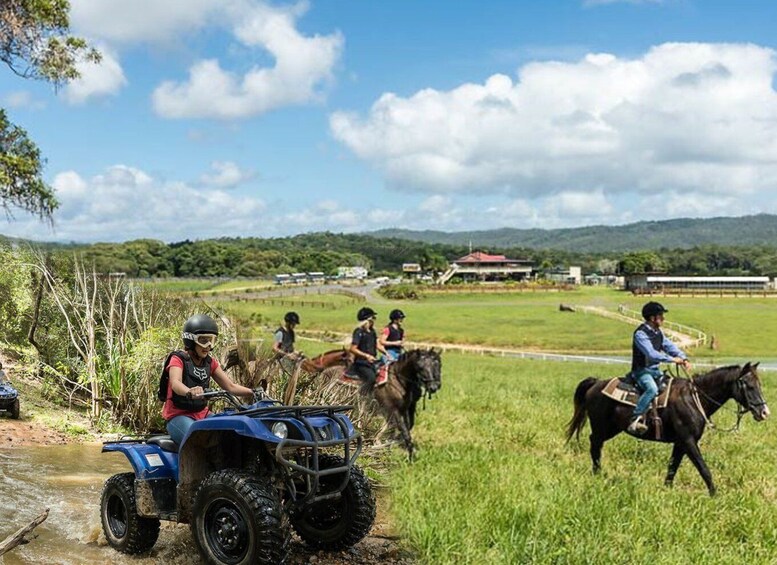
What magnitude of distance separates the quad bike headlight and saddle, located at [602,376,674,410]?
692 cm

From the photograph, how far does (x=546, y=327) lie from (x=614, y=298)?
41733mm

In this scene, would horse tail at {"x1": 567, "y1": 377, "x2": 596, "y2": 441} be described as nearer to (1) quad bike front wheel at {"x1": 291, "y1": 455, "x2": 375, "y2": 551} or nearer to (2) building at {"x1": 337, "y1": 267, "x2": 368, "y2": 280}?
(1) quad bike front wheel at {"x1": 291, "y1": 455, "x2": 375, "y2": 551}

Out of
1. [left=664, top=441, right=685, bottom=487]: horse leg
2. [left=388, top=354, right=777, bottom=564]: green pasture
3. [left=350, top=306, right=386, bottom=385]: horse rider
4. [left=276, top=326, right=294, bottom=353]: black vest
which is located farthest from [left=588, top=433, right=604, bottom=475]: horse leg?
[left=276, top=326, right=294, bottom=353]: black vest

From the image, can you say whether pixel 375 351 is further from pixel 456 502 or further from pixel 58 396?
pixel 456 502

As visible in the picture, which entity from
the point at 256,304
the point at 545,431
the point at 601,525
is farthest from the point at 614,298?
the point at 601,525

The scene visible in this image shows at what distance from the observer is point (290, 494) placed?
5.77 metres

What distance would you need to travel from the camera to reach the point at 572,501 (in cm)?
732

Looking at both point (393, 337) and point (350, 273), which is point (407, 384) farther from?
point (350, 273)

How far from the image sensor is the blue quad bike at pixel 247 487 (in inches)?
210

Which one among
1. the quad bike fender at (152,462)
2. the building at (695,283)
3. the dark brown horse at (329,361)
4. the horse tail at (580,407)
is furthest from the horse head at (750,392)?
the building at (695,283)

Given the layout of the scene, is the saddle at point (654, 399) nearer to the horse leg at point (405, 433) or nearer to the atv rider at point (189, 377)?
the horse leg at point (405, 433)

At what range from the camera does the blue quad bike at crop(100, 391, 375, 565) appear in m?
5.34

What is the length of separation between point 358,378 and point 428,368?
217cm

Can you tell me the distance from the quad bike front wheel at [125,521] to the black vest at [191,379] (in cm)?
83
